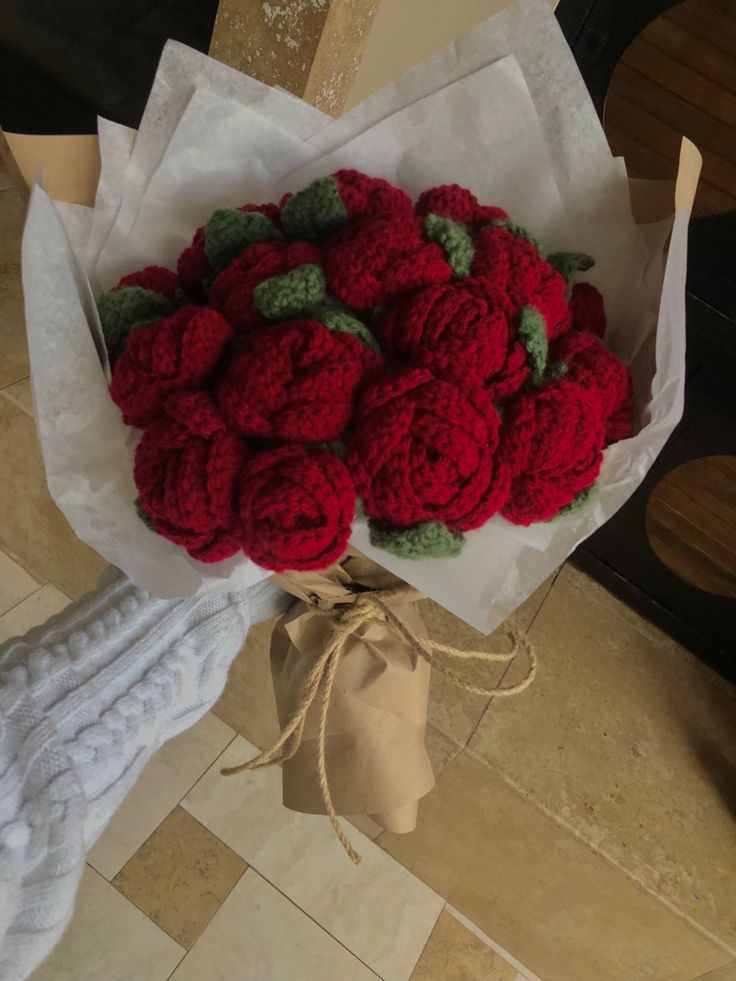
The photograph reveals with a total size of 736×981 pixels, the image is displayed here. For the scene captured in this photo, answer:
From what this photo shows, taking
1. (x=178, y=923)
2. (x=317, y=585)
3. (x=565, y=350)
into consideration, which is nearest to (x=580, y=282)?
(x=565, y=350)

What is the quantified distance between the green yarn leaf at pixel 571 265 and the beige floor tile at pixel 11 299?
975 millimetres

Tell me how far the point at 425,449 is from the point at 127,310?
156 mm

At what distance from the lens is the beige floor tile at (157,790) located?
0.96 metres

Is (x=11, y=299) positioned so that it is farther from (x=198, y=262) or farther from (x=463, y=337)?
(x=463, y=337)

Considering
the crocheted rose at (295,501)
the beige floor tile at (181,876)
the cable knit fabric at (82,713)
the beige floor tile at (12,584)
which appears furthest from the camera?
the beige floor tile at (12,584)

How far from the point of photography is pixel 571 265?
337 millimetres

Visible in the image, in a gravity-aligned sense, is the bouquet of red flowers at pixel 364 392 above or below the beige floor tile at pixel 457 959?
above

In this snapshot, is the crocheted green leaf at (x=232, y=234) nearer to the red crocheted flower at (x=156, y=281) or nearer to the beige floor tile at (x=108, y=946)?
the red crocheted flower at (x=156, y=281)

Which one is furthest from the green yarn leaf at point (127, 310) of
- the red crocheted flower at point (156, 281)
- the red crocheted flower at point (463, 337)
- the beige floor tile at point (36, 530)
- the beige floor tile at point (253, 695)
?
the beige floor tile at point (36, 530)

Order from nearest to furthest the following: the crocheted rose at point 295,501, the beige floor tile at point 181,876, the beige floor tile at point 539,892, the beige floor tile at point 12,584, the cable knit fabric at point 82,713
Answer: the crocheted rose at point 295,501 → the cable knit fabric at point 82,713 → the beige floor tile at point 539,892 → the beige floor tile at point 181,876 → the beige floor tile at point 12,584

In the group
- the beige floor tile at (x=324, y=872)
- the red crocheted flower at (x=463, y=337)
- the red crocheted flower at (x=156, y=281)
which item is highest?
the red crocheted flower at (x=463, y=337)

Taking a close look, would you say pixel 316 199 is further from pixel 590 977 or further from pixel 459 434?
pixel 590 977

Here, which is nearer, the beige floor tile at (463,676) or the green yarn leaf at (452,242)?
the green yarn leaf at (452,242)

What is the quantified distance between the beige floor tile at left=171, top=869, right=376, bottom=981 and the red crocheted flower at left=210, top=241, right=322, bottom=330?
2.86 feet
